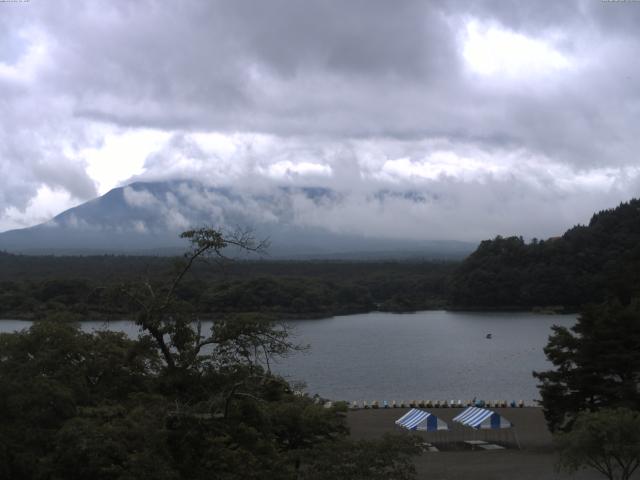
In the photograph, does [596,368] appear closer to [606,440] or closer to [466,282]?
[606,440]

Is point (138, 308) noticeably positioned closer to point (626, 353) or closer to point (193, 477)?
point (193, 477)

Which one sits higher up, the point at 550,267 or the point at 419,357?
the point at 550,267

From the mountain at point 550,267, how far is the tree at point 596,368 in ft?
149

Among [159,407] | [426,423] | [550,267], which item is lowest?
[426,423]

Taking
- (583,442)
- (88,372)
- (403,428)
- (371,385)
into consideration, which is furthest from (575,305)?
(88,372)

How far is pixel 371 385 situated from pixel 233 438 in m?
22.9

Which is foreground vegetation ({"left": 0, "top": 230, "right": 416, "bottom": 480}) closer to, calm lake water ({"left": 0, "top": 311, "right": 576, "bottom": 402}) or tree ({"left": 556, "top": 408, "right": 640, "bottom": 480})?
tree ({"left": 556, "top": 408, "right": 640, "bottom": 480})

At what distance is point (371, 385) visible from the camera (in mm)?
30594

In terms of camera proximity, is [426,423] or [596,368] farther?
[426,423]

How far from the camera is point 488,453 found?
17781mm

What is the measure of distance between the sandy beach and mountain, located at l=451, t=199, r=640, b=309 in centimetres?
4277

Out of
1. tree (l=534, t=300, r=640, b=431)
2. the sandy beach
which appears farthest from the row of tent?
tree (l=534, t=300, r=640, b=431)

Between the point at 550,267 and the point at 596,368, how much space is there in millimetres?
49806

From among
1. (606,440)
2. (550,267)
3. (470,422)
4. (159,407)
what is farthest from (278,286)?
(159,407)
